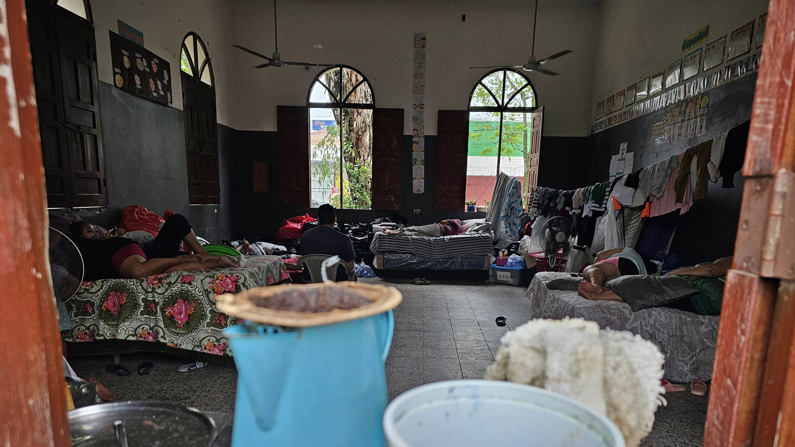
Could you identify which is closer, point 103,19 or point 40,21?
point 40,21

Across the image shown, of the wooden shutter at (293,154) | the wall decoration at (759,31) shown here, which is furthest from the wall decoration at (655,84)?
the wooden shutter at (293,154)

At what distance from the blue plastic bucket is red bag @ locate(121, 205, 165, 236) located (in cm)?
456

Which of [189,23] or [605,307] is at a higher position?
[189,23]

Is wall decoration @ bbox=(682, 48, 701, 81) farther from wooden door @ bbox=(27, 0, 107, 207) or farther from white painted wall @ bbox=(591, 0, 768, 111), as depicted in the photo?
wooden door @ bbox=(27, 0, 107, 207)

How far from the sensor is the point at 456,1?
7379mm

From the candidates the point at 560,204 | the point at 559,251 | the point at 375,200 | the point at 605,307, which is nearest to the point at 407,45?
the point at 375,200

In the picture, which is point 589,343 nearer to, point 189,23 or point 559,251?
point 559,251

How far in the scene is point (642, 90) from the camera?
18.0 feet

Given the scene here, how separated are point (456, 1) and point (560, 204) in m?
4.93

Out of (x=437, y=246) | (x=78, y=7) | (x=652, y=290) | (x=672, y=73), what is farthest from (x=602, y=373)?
(x=672, y=73)

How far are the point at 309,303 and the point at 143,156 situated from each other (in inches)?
207

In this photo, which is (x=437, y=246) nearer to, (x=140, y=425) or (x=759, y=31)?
(x=759, y=31)

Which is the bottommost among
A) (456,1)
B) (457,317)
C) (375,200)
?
(457,317)

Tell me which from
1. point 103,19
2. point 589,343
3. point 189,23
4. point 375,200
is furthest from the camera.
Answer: point 375,200
